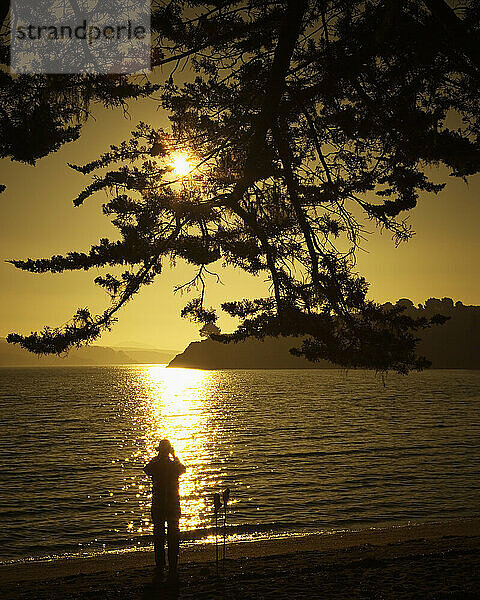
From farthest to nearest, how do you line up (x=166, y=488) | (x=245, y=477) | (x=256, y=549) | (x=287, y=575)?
(x=245, y=477), (x=256, y=549), (x=287, y=575), (x=166, y=488)

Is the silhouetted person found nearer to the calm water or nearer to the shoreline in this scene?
the shoreline

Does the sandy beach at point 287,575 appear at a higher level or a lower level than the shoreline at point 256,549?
higher

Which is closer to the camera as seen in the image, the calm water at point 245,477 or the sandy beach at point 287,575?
the sandy beach at point 287,575

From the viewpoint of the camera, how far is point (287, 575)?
37.6 ft

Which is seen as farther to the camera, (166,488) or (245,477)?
(245,477)

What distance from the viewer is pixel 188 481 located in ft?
102

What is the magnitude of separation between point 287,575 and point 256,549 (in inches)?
254

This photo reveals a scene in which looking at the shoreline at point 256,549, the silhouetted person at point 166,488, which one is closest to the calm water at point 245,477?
the shoreline at point 256,549

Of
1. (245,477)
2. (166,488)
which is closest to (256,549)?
(166,488)

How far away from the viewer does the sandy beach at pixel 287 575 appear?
31.8 feet

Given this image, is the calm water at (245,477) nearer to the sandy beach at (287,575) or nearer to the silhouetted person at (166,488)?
the sandy beach at (287,575)

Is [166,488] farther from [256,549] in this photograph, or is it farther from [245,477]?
[245,477]

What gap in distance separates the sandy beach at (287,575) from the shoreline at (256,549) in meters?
0.05

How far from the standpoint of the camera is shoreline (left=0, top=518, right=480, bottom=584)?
15.5 m
